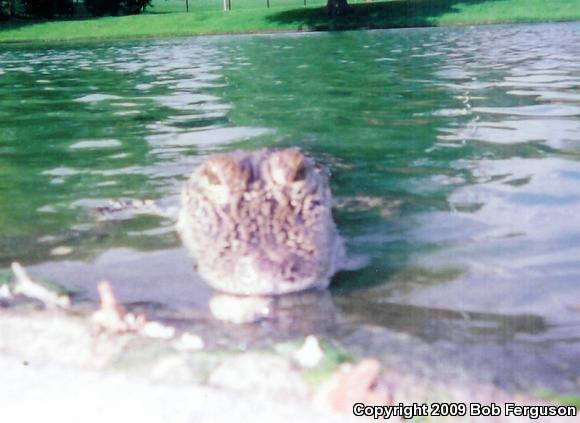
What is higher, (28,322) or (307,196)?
(307,196)

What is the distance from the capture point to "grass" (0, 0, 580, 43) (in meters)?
26.1

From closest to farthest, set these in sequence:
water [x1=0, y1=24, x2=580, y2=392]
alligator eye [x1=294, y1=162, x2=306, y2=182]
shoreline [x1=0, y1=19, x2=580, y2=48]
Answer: water [x1=0, y1=24, x2=580, y2=392] < alligator eye [x1=294, y1=162, x2=306, y2=182] < shoreline [x1=0, y1=19, x2=580, y2=48]

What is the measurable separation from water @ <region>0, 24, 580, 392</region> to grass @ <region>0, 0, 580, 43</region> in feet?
50.9

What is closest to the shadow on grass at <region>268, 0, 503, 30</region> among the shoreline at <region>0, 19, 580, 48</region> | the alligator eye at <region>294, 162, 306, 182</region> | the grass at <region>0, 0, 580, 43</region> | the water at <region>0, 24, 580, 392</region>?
the grass at <region>0, 0, 580, 43</region>

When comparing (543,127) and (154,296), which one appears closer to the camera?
(154,296)

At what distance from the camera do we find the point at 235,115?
781 cm

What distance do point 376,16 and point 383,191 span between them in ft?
83.2

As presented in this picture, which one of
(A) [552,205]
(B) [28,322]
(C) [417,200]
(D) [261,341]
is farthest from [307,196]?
(A) [552,205]

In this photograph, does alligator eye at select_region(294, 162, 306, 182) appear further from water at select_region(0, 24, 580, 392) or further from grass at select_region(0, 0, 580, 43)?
grass at select_region(0, 0, 580, 43)

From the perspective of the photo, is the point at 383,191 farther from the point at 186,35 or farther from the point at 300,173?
the point at 186,35

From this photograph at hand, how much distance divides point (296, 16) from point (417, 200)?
26.8m

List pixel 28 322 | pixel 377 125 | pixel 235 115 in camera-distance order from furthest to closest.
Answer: pixel 235 115
pixel 377 125
pixel 28 322

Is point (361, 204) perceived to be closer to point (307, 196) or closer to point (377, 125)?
point (307, 196)
